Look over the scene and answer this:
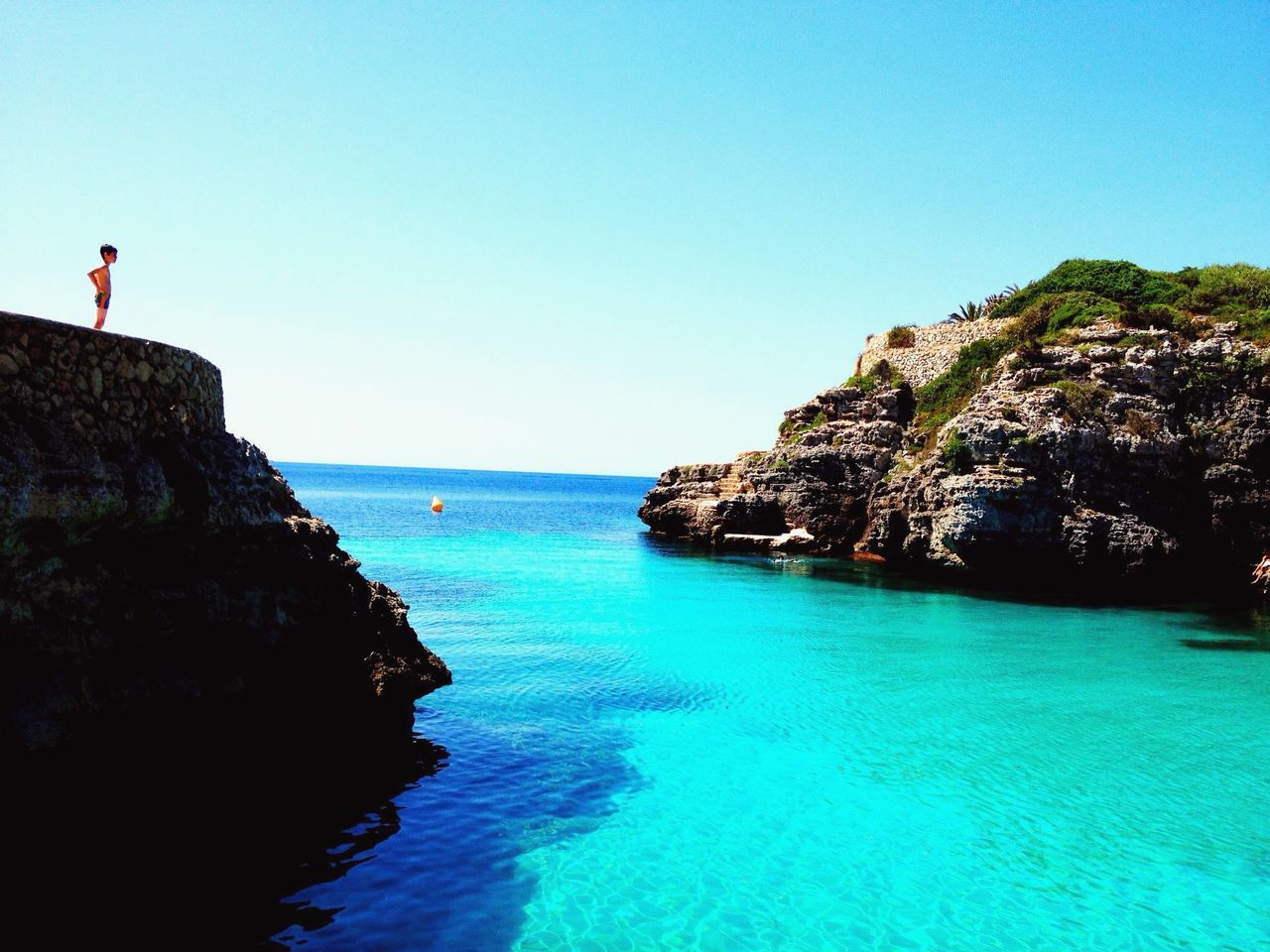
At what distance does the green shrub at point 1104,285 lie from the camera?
4747cm

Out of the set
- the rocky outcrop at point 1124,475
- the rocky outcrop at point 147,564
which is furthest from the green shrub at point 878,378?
the rocky outcrop at point 147,564

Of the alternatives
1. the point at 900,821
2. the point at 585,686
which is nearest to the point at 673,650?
the point at 585,686

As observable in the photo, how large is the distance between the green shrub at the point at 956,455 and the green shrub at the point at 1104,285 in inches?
697

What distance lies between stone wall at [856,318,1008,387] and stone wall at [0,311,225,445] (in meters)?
48.3


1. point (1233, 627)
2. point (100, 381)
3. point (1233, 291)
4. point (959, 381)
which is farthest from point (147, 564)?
point (1233, 291)

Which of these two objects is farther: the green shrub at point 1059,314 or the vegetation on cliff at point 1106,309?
the green shrub at point 1059,314

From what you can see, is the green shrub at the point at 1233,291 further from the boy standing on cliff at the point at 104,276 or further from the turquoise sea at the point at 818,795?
the boy standing on cliff at the point at 104,276

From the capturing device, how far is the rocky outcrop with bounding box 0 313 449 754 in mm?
9062

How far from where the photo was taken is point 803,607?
1235 inches

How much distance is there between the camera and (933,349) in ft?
177

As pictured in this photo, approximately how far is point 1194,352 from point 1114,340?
11.6ft

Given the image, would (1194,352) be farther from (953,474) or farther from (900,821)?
(900,821)

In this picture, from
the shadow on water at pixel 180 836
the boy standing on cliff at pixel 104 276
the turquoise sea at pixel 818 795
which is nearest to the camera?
the shadow on water at pixel 180 836

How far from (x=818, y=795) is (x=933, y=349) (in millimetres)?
46144
